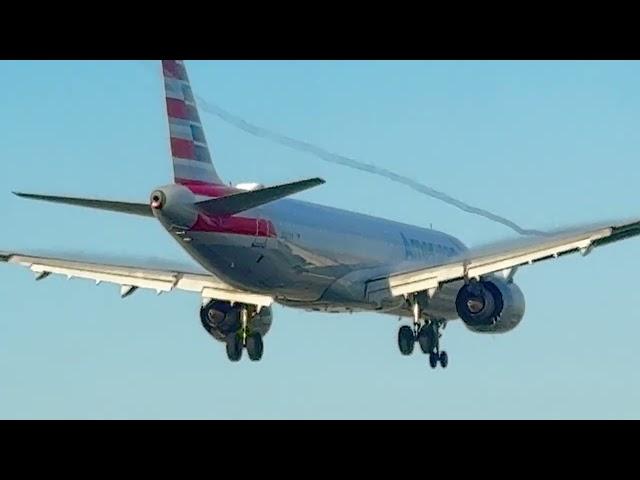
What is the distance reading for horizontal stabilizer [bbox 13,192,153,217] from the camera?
149 feet

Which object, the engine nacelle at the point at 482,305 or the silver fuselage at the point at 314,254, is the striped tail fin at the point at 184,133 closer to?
the silver fuselage at the point at 314,254

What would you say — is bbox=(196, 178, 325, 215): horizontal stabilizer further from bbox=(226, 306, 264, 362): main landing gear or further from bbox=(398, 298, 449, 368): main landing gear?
bbox=(398, 298, 449, 368): main landing gear

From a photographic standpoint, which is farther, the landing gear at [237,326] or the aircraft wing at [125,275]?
the aircraft wing at [125,275]

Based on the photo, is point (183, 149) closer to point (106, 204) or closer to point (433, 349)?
point (106, 204)

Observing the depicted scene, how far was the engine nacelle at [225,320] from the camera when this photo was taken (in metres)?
56.9

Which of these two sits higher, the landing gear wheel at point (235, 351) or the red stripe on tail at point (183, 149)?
the red stripe on tail at point (183, 149)

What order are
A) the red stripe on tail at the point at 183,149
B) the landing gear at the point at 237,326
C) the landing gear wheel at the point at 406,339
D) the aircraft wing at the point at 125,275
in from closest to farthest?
the red stripe on tail at the point at 183,149, the landing gear at the point at 237,326, the aircraft wing at the point at 125,275, the landing gear wheel at the point at 406,339

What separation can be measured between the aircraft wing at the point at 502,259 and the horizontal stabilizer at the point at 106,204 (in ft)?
38.4

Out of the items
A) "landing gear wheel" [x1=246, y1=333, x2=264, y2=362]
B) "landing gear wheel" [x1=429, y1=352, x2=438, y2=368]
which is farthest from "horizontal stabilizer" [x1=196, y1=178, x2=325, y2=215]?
"landing gear wheel" [x1=429, y1=352, x2=438, y2=368]

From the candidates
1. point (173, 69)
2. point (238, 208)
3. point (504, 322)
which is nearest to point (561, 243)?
point (504, 322)

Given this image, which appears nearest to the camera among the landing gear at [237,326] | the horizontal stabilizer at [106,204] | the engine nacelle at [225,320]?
the horizontal stabilizer at [106,204]

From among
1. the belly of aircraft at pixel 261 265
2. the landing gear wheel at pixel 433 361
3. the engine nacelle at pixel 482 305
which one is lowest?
the landing gear wheel at pixel 433 361

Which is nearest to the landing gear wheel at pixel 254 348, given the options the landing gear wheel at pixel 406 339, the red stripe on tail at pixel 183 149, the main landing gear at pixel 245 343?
the main landing gear at pixel 245 343
